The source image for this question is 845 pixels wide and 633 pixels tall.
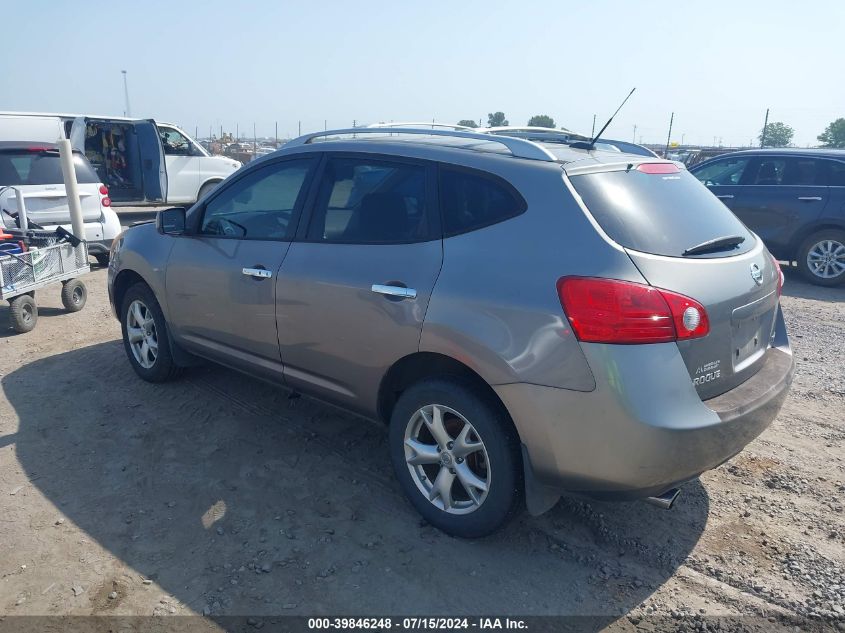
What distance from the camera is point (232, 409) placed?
459 cm

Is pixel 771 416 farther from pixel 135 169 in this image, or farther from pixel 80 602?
pixel 135 169

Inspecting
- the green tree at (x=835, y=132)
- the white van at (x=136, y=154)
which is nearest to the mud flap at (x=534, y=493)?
the white van at (x=136, y=154)

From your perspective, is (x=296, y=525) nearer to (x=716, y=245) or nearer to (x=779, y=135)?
(x=716, y=245)

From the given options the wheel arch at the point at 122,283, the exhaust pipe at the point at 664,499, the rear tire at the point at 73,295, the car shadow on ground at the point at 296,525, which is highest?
the wheel arch at the point at 122,283

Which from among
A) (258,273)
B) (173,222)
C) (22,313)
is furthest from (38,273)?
(258,273)

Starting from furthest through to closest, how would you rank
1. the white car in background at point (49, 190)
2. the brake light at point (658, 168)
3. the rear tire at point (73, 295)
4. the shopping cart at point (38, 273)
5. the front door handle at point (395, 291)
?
the white car in background at point (49, 190), the rear tire at point (73, 295), the shopping cart at point (38, 273), the brake light at point (658, 168), the front door handle at point (395, 291)

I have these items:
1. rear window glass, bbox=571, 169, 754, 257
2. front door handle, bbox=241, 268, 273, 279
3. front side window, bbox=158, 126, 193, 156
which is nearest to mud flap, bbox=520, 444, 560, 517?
rear window glass, bbox=571, 169, 754, 257

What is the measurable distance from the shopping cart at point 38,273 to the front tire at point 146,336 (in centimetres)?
175

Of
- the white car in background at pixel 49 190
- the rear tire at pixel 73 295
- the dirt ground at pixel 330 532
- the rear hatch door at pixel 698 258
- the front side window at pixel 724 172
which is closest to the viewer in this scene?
the rear hatch door at pixel 698 258

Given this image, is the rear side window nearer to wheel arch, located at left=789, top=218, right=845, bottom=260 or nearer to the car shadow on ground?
the car shadow on ground

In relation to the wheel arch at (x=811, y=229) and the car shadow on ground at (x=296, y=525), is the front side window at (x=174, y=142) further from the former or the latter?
the wheel arch at (x=811, y=229)

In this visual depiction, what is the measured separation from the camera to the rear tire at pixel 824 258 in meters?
8.56

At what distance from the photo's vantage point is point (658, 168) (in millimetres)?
3293

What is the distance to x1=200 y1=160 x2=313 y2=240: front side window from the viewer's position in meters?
3.88
